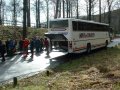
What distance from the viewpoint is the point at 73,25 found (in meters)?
25.1

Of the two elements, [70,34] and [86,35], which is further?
[86,35]

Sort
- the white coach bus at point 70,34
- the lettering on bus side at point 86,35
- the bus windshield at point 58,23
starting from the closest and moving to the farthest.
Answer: the white coach bus at point 70,34 → the bus windshield at point 58,23 → the lettering on bus side at point 86,35

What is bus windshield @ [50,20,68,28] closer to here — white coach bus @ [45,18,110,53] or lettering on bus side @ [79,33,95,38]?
white coach bus @ [45,18,110,53]

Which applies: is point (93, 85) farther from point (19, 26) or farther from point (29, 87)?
point (19, 26)

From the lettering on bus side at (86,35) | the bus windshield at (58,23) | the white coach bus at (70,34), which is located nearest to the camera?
the white coach bus at (70,34)

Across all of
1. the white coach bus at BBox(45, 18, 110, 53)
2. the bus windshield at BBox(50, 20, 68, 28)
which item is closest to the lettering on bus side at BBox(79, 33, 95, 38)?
the white coach bus at BBox(45, 18, 110, 53)

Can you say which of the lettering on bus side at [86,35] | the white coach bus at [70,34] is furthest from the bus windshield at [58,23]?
the lettering on bus side at [86,35]

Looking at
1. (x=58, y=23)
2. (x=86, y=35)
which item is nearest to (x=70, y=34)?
(x=58, y=23)

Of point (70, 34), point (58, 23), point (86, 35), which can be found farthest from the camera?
point (86, 35)

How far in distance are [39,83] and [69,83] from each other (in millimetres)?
1346

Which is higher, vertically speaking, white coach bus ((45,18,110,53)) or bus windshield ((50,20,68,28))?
bus windshield ((50,20,68,28))

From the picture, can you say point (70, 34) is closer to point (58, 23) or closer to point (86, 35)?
point (58, 23)

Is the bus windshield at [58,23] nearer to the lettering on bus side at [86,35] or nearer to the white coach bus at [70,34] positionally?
the white coach bus at [70,34]

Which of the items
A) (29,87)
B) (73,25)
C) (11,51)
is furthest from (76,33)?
(29,87)
